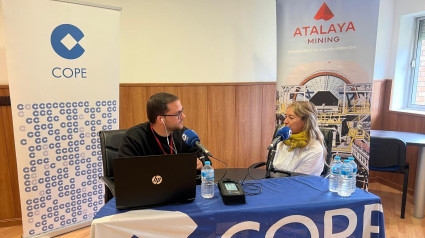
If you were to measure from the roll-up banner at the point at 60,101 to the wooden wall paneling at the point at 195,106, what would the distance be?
88 centimetres

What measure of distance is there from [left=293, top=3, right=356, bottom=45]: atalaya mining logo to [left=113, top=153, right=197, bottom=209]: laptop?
2003mm

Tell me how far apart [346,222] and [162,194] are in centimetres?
94

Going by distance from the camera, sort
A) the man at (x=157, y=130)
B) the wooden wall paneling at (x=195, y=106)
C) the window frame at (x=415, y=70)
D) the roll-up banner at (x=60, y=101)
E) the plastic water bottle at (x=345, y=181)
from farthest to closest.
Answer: the window frame at (x=415, y=70)
the wooden wall paneling at (x=195, y=106)
the roll-up banner at (x=60, y=101)
the man at (x=157, y=130)
the plastic water bottle at (x=345, y=181)

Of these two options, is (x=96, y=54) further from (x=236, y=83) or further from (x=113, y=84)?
(x=236, y=83)

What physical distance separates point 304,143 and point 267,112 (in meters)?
1.59

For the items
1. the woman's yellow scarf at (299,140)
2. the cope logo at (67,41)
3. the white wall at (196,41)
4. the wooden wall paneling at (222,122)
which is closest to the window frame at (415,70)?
the white wall at (196,41)

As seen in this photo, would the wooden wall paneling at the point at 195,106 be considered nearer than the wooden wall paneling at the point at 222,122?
Yes

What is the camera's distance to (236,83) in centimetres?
336

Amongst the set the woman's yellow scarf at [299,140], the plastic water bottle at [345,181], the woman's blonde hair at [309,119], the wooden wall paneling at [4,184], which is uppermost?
the woman's blonde hair at [309,119]

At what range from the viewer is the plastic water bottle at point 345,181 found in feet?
4.84

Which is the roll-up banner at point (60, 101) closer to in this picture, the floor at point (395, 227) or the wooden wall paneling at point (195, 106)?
Answer: the floor at point (395, 227)

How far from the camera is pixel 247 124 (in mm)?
3480

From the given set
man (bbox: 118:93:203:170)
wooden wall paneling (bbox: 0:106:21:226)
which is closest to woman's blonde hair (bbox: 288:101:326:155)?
man (bbox: 118:93:203:170)

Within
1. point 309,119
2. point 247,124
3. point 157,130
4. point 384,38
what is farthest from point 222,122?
point 384,38
